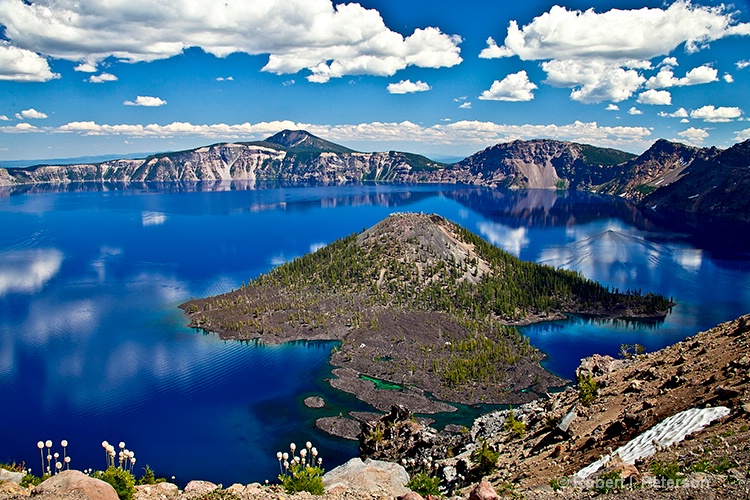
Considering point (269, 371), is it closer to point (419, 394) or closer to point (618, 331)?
point (419, 394)

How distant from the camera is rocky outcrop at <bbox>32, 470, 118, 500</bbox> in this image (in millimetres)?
23109

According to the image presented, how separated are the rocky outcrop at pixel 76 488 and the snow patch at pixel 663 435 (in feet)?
73.0

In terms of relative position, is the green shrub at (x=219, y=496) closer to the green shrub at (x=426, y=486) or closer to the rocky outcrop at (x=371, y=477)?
the green shrub at (x=426, y=486)

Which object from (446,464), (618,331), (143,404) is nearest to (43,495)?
(446,464)

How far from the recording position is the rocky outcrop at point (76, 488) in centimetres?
2311

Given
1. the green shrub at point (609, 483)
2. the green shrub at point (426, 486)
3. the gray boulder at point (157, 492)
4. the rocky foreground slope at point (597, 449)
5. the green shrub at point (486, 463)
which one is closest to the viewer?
the rocky foreground slope at point (597, 449)

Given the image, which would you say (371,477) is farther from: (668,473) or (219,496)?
(668,473)

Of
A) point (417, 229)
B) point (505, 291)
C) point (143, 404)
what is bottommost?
point (143, 404)

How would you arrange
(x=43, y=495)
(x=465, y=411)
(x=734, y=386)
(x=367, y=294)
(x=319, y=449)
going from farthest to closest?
(x=367, y=294)
(x=465, y=411)
(x=319, y=449)
(x=734, y=386)
(x=43, y=495)

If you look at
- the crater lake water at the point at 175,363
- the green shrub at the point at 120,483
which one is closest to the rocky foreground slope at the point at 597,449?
the green shrub at the point at 120,483

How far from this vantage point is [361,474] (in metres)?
44.7

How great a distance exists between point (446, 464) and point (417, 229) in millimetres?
100631

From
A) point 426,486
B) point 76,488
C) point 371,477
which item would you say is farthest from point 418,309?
point 76,488

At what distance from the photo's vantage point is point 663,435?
96.4ft
